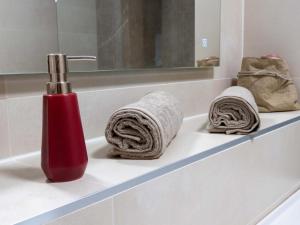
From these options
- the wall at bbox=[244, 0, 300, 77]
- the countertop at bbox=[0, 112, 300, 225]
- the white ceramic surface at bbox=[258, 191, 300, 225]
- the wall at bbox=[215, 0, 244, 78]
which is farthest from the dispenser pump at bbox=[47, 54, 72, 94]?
the wall at bbox=[244, 0, 300, 77]

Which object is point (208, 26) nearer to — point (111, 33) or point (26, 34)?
point (111, 33)

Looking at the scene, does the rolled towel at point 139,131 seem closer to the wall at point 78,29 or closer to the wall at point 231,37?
the wall at point 78,29

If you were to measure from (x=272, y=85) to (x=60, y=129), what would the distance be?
98cm

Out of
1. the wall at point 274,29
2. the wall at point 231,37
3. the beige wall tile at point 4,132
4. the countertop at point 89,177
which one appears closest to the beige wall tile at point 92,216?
the countertop at point 89,177

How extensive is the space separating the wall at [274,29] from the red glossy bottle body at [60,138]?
111 cm

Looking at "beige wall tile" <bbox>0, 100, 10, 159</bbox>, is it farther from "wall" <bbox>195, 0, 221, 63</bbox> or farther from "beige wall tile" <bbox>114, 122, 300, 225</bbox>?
"wall" <bbox>195, 0, 221, 63</bbox>

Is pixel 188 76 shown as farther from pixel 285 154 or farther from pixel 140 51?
pixel 285 154

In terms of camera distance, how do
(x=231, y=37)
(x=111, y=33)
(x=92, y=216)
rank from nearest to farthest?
(x=92, y=216), (x=111, y=33), (x=231, y=37)

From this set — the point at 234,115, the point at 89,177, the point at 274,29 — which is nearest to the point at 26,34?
the point at 89,177

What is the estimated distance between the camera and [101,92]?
0.86 meters

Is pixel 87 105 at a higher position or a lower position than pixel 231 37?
lower

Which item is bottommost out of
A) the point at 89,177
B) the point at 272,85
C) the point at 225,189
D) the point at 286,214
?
the point at 286,214

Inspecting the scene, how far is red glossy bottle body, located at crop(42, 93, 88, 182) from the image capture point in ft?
1.75

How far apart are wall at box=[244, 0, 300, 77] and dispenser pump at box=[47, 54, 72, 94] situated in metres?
1.11
